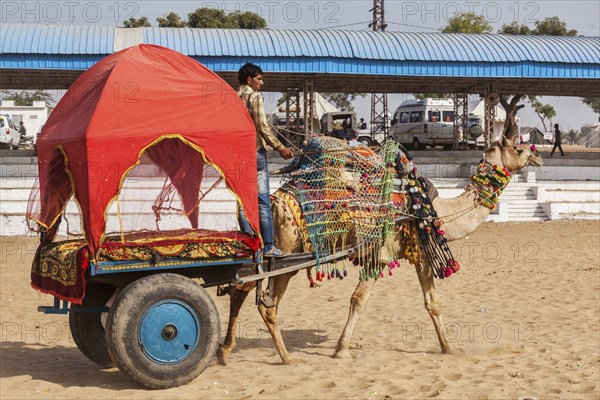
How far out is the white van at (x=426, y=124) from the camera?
123 ft

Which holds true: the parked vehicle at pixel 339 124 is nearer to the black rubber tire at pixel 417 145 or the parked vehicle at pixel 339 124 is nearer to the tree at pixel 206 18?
the black rubber tire at pixel 417 145

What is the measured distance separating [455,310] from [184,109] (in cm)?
571

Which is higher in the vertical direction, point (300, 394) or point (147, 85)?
point (147, 85)

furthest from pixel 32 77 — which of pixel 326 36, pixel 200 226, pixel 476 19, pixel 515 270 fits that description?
pixel 476 19

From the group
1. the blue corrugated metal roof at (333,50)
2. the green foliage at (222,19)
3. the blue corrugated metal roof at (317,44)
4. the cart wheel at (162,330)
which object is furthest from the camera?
the green foliage at (222,19)

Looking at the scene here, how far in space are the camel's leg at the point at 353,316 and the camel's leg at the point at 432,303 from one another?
2.19 ft

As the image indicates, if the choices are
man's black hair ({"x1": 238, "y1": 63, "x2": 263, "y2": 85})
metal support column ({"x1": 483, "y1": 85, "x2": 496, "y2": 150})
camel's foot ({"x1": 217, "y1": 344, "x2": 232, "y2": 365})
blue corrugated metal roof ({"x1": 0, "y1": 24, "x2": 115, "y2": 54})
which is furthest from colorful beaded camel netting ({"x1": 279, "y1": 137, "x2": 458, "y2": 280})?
metal support column ({"x1": 483, "y1": 85, "x2": 496, "y2": 150})

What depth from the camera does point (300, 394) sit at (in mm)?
7215

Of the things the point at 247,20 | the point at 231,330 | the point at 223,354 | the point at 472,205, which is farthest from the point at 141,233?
the point at 247,20

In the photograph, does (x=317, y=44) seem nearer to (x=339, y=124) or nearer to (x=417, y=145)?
(x=339, y=124)

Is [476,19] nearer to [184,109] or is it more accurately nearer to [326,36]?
[326,36]

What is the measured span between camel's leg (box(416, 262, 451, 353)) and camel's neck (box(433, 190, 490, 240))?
0.47m

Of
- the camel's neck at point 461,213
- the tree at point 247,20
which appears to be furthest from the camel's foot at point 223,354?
the tree at point 247,20

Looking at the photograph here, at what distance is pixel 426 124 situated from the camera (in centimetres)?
3744
